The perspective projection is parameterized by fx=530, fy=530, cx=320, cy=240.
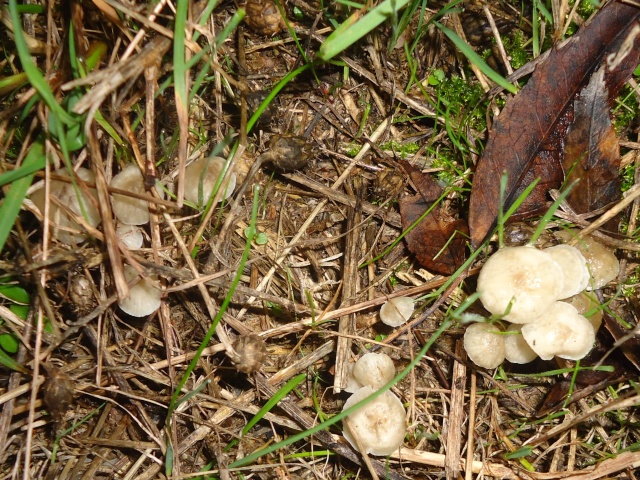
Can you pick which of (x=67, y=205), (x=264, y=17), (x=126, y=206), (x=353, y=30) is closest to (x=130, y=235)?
(x=126, y=206)

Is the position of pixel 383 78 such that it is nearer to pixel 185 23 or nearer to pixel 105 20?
pixel 185 23

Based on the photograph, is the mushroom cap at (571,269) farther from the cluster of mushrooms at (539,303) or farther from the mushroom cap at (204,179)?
the mushroom cap at (204,179)

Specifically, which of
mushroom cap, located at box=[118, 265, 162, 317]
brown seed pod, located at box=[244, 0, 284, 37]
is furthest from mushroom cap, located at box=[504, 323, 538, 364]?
brown seed pod, located at box=[244, 0, 284, 37]

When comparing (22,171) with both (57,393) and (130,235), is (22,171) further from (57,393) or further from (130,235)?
(57,393)

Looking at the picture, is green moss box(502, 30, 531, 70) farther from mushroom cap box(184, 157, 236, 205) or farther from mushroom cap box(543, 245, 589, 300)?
mushroom cap box(184, 157, 236, 205)

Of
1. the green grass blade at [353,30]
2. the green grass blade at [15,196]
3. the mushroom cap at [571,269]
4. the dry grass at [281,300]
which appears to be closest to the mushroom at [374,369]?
the dry grass at [281,300]
